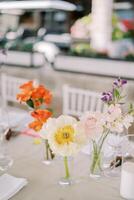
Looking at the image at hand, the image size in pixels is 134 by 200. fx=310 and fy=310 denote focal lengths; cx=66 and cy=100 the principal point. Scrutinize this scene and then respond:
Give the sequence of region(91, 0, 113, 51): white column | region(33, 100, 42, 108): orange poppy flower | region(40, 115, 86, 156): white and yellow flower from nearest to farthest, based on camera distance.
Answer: region(40, 115, 86, 156): white and yellow flower, region(33, 100, 42, 108): orange poppy flower, region(91, 0, 113, 51): white column

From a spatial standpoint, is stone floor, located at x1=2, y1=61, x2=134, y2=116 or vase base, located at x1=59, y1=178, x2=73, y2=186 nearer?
vase base, located at x1=59, y1=178, x2=73, y2=186

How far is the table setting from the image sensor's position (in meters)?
0.98

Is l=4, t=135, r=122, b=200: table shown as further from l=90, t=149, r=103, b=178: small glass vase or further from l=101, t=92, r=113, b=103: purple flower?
l=101, t=92, r=113, b=103: purple flower

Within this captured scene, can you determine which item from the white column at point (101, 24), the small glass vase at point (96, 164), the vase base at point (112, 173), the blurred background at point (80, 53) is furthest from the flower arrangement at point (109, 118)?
the white column at point (101, 24)

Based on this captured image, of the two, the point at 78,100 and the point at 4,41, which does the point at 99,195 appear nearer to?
the point at 78,100

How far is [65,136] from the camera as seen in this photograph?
964 millimetres

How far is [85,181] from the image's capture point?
3.71 feet

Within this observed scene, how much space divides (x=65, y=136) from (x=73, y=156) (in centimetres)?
26

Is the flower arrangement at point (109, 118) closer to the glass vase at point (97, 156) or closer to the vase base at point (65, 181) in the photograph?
the glass vase at point (97, 156)

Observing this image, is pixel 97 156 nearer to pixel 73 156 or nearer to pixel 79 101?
pixel 73 156

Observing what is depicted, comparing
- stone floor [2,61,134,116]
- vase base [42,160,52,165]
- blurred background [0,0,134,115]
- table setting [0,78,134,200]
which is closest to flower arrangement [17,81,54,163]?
table setting [0,78,134,200]

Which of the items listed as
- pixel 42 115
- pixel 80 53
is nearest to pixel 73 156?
pixel 42 115

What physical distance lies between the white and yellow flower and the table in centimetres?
18

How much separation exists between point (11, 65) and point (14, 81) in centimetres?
89
